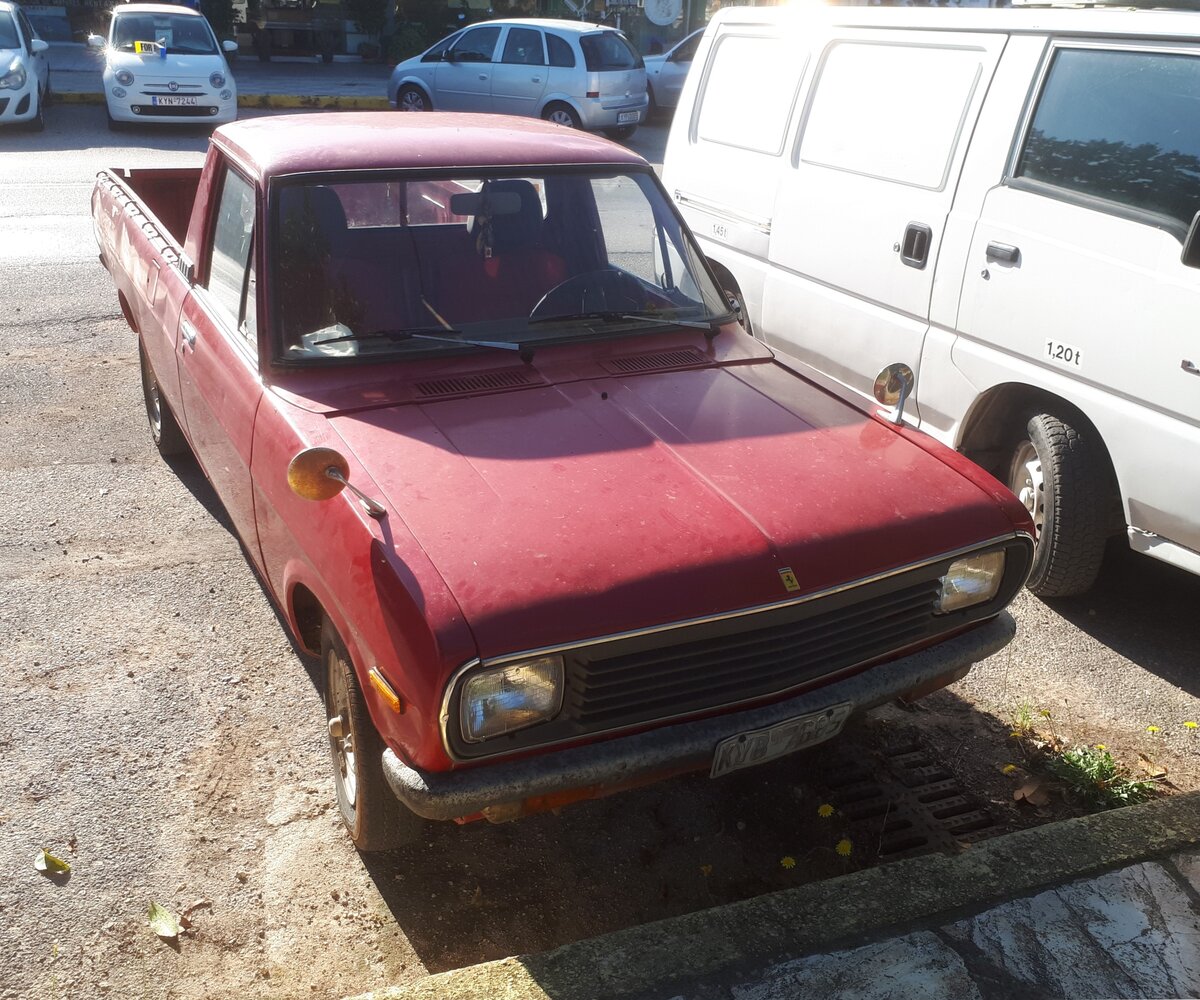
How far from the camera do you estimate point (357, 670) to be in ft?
9.64

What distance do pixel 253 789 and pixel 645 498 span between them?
1.61 metres

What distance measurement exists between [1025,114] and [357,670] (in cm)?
360

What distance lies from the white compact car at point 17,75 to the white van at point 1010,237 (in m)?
11.9

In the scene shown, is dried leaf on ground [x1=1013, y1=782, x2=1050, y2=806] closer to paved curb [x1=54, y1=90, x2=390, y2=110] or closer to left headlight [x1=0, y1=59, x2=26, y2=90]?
left headlight [x1=0, y1=59, x2=26, y2=90]

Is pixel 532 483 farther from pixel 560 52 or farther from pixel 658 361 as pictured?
pixel 560 52

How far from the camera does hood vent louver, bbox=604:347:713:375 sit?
12.5 feet

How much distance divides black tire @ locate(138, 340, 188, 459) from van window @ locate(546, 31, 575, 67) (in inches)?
457

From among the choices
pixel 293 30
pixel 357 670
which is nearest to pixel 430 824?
pixel 357 670

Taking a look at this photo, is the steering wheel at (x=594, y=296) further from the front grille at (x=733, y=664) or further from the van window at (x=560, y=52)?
the van window at (x=560, y=52)

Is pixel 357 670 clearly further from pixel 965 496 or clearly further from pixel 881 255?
pixel 881 255

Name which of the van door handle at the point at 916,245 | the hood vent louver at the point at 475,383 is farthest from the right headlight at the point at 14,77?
the hood vent louver at the point at 475,383

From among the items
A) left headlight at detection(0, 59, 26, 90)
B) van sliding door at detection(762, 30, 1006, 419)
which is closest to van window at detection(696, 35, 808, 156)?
van sliding door at detection(762, 30, 1006, 419)

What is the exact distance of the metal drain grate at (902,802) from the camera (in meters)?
3.52

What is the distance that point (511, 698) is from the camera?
8.87 ft
